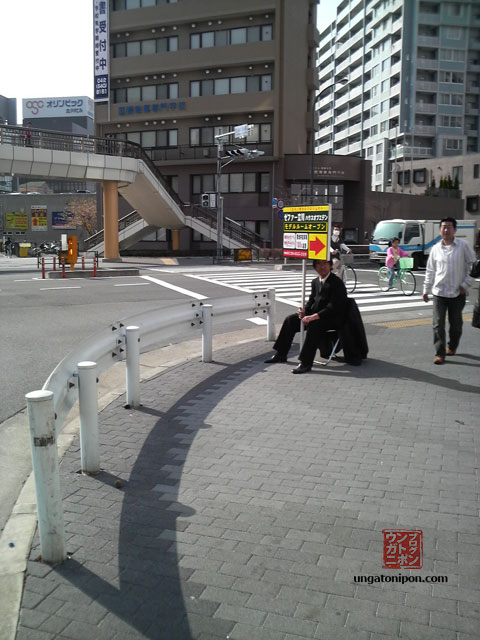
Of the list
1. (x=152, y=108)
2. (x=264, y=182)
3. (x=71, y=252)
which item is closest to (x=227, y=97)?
(x=152, y=108)

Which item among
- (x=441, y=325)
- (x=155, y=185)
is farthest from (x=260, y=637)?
(x=155, y=185)

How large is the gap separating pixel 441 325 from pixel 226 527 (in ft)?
17.9

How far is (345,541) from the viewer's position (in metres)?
3.41

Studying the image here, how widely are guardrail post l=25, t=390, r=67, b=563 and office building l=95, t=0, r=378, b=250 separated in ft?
147

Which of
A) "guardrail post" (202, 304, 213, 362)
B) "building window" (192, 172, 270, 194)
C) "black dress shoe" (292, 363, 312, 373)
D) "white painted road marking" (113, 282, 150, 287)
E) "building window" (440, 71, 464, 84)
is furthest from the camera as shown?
"building window" (440, 71, 464, 84)

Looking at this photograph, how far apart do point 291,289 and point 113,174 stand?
15844 mm

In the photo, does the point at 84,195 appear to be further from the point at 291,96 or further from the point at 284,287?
the point at 284,287

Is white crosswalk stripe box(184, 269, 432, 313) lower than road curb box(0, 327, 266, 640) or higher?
higher

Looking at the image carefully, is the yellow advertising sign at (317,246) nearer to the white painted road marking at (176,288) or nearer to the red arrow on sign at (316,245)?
the red arrow on sign at (316,245)

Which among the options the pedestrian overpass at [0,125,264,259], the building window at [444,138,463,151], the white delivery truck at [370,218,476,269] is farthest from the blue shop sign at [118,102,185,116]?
the building window at [444,138,463,151]

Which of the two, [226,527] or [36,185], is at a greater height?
[36,185]

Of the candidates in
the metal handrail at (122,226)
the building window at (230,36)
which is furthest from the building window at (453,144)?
the metal handrail at (122,226)

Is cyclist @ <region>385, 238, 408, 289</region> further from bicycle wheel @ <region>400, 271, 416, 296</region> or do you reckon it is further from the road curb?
the road curb

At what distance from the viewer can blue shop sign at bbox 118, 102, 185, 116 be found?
49.9m
